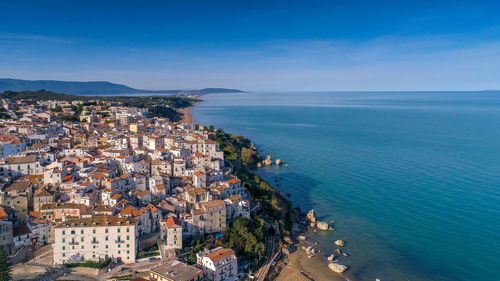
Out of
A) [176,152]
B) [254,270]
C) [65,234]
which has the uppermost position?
[176,152]

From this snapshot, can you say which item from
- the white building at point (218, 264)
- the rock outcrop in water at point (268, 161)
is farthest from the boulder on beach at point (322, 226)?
the rock outcrop in water at point (268, 161)

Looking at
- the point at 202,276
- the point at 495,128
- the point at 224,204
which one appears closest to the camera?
the point at 202,276

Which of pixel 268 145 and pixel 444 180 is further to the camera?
pixel 268 145

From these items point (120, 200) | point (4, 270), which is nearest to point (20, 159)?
point (120, 200)

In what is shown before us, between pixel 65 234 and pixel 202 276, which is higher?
pixel 65 234

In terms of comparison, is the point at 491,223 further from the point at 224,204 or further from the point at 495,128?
the point at 495,128

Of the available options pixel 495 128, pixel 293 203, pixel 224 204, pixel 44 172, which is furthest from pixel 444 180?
pixel 495 128

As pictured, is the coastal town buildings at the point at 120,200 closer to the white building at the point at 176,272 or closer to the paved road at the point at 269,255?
the white building at the point at 176,272

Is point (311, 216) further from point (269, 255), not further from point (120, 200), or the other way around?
point (120, 200)
